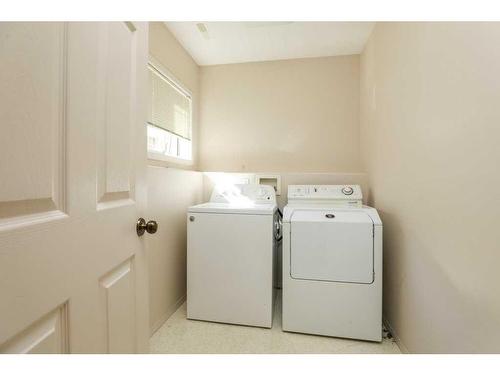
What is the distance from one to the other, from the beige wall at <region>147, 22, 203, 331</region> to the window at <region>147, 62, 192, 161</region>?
0.36 ft

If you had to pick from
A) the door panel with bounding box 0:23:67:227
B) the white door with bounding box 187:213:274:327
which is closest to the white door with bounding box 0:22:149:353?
the door panel with bounding box 0:23:67:227

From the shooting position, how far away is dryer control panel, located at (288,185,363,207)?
211 centimetres

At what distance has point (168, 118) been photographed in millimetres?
2156

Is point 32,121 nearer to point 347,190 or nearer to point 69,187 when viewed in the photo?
point 69,187

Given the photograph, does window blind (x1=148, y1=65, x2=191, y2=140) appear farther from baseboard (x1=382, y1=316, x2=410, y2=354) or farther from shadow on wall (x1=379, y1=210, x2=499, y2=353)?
baseboard (x1=382, y1=316, x2=410, y2=354)

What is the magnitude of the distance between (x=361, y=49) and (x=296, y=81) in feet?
2.19

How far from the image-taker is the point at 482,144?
927mm

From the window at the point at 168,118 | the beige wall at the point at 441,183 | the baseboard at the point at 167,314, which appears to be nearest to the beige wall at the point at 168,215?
the baseboard at the point at 167,314

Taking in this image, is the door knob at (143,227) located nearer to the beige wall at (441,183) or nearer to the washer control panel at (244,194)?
the beige wall at (441,183)

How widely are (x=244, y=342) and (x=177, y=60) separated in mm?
2378

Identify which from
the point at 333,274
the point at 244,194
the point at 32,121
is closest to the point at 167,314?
the point at 244,194

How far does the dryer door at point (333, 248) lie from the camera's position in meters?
1.66

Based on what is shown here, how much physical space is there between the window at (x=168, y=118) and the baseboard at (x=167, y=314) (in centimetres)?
123
